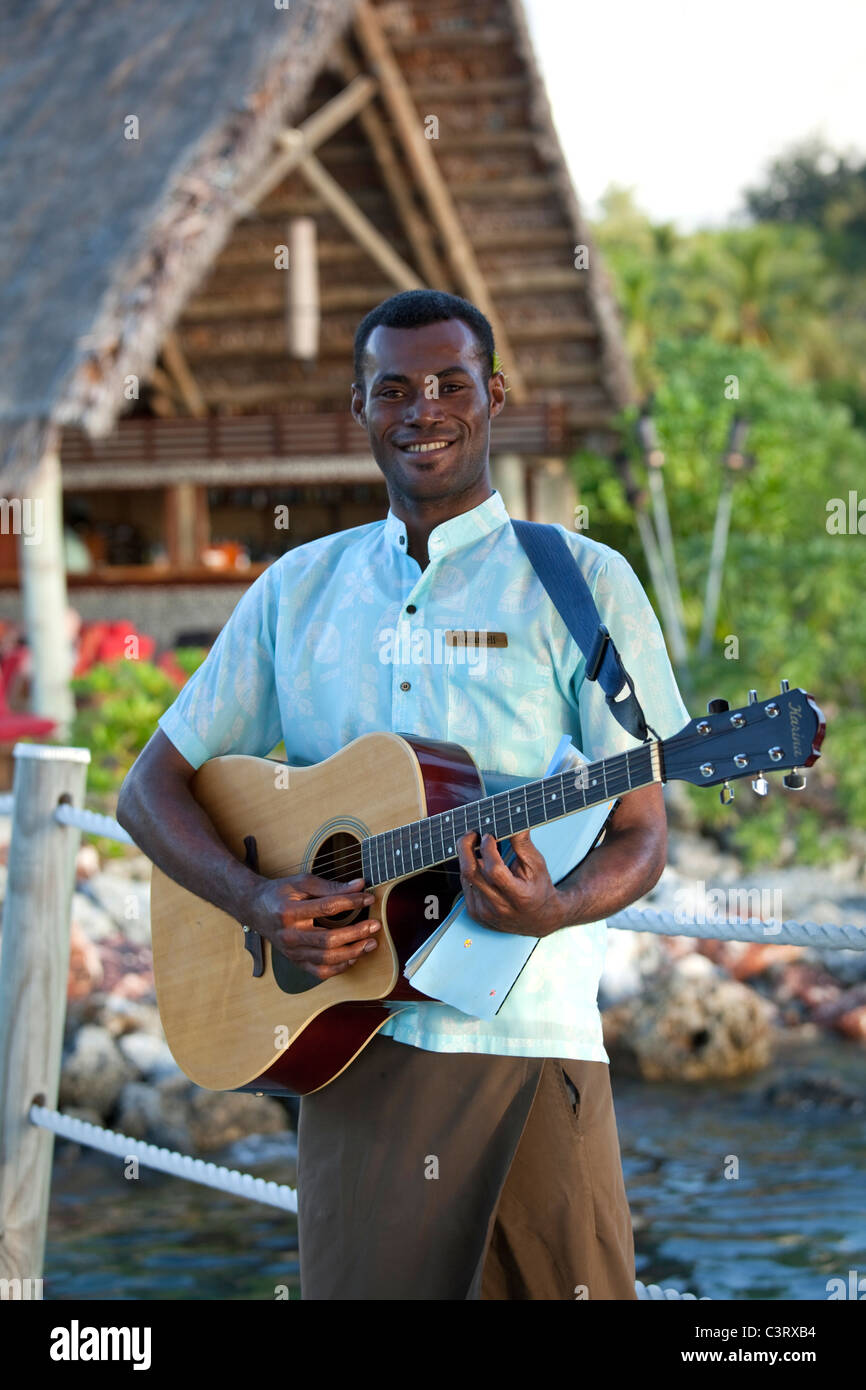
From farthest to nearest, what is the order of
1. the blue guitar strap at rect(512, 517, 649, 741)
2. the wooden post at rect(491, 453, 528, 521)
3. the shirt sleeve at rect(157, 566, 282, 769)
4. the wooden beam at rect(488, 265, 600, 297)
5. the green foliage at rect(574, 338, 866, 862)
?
the wooden post at rect(491, 453, 528, 521), the green foliage at rect(574, 338, 866, 862), the wooden beam at rect(488, 265, 600, 297), the shirt sleeve at rect(157, 566, 282, 769), the blue guitar strap at rect(512, 517, 649, 741)

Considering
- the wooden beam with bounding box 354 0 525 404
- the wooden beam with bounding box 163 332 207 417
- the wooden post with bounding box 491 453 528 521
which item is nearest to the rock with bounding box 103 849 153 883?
the wooden beam with bounding box 354 0 525 404

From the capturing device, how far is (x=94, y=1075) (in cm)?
719

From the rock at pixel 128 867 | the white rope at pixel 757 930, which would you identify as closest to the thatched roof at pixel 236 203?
the rock at pixel 128 867

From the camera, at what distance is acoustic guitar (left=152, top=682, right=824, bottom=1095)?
71.9 inches

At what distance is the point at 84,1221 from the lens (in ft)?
21.0

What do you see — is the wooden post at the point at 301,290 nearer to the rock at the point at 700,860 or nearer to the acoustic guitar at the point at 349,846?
the rock at the point at 700,860

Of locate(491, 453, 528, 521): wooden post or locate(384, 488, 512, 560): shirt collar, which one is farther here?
locate(491, 453, 528, 521): wooden post

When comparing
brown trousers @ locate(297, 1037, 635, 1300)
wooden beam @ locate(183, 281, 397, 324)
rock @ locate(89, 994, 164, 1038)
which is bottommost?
brown trousers @ locate(297, 1037, 635, 1300)

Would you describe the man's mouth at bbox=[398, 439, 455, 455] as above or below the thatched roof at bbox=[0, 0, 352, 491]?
below

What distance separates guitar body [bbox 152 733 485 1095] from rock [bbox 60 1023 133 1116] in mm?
4960

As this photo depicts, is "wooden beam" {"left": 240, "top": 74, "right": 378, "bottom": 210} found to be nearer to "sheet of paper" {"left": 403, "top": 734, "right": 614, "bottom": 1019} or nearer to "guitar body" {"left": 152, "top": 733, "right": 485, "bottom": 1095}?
"guitar body" {"left": 152, "top": 733, "right": 485, "bottom": 1095}

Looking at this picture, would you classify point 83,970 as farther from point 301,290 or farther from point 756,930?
point 756,930

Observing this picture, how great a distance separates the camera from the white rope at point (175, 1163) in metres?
2.73
